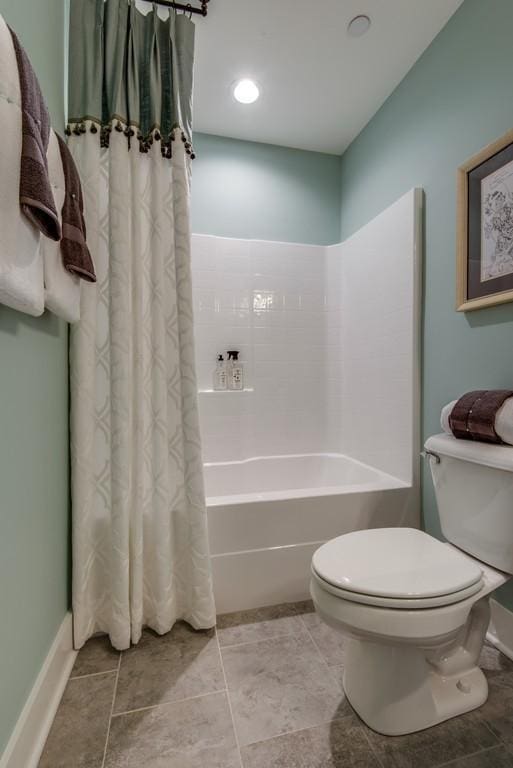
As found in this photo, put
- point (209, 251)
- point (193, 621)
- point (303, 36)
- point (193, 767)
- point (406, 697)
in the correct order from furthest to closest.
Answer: point (209, 251)
point (303, 36)
point (193, 621)
point (406, 697)
point (193, 767)

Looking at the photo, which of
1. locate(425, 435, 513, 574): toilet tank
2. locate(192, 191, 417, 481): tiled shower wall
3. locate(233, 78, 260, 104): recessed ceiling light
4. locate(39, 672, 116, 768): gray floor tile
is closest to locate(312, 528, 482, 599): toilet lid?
locate(425, 435, 513, 574): toilet tank

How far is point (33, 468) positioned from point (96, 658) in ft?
2.72

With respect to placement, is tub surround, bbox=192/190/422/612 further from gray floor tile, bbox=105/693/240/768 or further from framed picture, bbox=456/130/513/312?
gray floor tile, bbox=105/693/240/768

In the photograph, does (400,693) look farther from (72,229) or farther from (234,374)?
(234,374)

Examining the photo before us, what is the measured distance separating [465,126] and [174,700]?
2.40m

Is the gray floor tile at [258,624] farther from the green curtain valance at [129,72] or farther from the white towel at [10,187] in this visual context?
the green curtain valance at [129,72]

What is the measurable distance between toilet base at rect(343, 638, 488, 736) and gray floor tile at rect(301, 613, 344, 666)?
20cm

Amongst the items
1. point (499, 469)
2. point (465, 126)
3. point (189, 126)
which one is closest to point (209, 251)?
point (189, 126)

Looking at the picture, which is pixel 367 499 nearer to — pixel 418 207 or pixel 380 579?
pixel 380 579

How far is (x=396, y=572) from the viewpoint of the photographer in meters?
1.07

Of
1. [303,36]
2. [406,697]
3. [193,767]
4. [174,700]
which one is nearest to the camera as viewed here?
[193,767]

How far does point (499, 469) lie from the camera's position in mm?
1181

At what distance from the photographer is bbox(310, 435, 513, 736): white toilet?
0.98m

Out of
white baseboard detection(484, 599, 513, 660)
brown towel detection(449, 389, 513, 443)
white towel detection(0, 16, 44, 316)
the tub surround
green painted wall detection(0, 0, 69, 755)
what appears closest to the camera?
white towel detection(0, 16, 44, 316)
